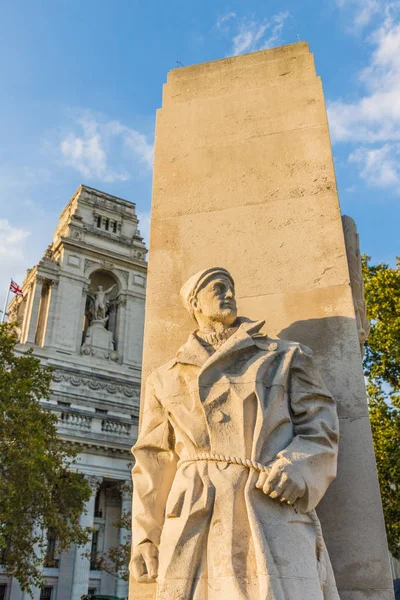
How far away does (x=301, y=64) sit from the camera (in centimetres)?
630

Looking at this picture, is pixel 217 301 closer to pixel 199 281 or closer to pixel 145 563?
pixel 199 281

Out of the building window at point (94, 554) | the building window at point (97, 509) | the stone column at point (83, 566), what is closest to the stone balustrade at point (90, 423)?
the stone column at point (83, 566)

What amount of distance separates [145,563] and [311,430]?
1.37 m

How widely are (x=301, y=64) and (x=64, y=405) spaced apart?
3895 centimetres

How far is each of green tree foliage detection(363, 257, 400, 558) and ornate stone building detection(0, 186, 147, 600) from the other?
22569 millimetres

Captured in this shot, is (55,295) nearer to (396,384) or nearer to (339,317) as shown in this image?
(396,384)

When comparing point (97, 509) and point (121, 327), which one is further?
point (121, 327)

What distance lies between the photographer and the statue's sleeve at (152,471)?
3.88m

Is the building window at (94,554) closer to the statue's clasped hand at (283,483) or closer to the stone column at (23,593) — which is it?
the stone column at (23,593)

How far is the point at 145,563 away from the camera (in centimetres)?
379

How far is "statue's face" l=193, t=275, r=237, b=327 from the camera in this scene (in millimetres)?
4371

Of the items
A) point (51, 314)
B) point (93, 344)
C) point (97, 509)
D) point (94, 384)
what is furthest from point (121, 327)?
point (97, 509)

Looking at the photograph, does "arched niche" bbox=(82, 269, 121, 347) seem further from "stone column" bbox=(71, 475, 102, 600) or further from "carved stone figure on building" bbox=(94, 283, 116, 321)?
"stone column" bbox=(71, 475, 102, 600)

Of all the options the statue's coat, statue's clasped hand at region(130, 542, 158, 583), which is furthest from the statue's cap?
statue's clasped hand at region(130, 542, 158, 583)
